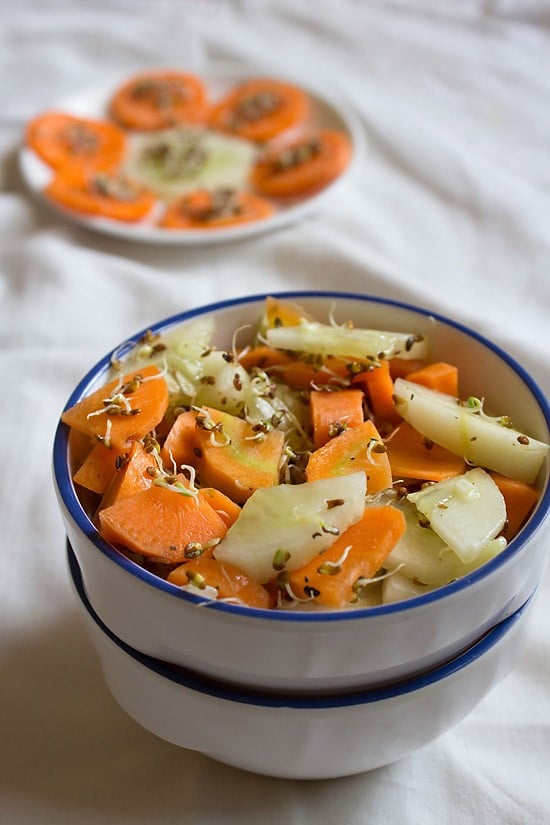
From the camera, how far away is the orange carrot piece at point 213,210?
200 centimetres

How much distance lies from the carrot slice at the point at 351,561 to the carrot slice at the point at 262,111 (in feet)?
5.28

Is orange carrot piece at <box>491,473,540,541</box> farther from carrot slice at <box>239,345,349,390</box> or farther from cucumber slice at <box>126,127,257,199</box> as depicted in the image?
cucumber slice at <box>126,127,257,199</box>

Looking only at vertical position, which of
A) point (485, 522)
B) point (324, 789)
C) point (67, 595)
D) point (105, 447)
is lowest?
point (67, 595)

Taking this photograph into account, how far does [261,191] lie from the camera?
2135 millimetres

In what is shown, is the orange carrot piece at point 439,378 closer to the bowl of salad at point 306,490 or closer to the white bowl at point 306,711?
the bowl of salad at point 306,490

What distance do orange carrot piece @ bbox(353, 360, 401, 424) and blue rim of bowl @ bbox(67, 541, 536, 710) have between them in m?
0.26

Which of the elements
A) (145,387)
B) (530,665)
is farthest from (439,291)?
(145,387)

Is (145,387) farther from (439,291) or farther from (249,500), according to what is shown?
(439,291)

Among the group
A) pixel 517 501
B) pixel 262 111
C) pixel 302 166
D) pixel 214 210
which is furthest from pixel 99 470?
pixel 262 111

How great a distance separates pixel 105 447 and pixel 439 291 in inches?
40.5

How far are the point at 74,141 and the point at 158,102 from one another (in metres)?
0.26

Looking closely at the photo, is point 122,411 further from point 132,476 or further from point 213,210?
point 213,210

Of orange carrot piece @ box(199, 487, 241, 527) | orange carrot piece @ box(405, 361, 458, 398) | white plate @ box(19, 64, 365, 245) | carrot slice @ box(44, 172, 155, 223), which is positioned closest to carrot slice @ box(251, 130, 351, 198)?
white plate @ box(19, 64, 365, 245)

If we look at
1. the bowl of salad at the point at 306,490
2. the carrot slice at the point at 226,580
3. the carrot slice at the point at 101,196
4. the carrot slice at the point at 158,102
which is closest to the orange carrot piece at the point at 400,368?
the bowl of salad at the point at 306,490
